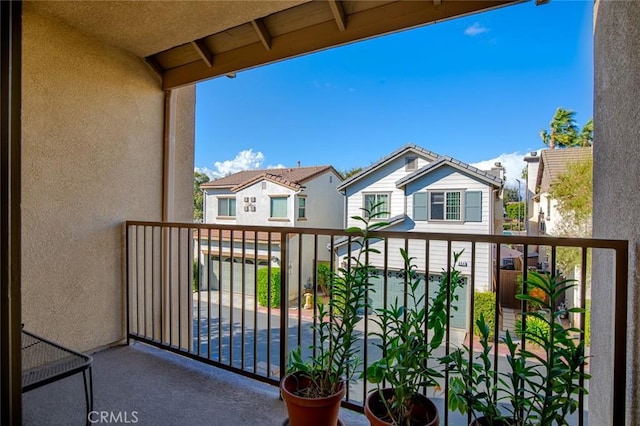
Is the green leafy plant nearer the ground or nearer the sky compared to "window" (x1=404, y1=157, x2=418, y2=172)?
nearer the ground

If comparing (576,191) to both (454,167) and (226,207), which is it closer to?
(454,167)

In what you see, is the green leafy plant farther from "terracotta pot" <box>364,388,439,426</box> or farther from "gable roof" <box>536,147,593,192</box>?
"gable roof" <box>536,147,593,192</box>

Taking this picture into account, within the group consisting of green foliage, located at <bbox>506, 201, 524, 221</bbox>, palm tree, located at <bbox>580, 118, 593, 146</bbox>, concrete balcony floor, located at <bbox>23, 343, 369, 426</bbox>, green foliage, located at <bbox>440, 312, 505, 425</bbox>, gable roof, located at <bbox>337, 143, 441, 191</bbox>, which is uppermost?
palm tree, located at <bbox>580, 118, 593, 146</bbox>

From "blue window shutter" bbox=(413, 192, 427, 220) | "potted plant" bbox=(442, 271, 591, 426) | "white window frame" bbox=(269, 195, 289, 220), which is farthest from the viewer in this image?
"white window frame" bbox=(269, 195, 289, 220)

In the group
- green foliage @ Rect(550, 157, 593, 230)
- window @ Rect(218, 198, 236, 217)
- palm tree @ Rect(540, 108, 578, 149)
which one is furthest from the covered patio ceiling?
palm tree @ Rect(540, 108, 578, 149)

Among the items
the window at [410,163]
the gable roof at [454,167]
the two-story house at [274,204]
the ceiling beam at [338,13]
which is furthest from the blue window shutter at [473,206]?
the ceiling beam at [338,13]

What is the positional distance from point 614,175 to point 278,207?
10210mm

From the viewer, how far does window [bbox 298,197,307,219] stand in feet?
37.0

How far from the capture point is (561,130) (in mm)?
15469

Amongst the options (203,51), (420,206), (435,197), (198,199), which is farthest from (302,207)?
(203,51)

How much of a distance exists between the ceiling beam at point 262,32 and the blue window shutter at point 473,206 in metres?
7.68

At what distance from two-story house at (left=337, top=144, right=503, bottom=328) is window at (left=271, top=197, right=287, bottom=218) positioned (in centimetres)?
207

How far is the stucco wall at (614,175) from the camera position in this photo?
1.22 metres

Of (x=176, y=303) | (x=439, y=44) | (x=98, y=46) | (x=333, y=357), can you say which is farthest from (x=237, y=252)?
(x=439, y=44)
